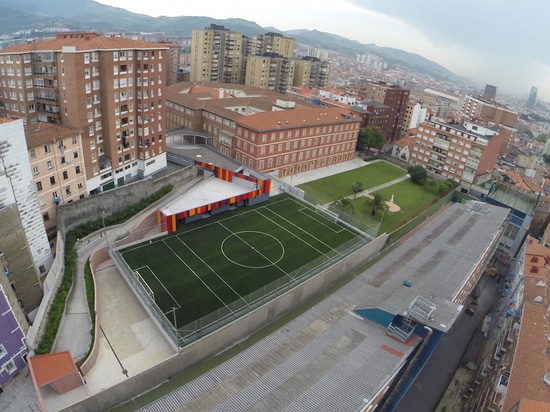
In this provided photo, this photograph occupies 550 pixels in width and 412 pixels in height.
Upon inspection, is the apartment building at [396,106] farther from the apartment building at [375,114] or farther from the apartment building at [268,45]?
the apartment building at [268,45]

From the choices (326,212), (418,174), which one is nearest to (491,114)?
(418,174)

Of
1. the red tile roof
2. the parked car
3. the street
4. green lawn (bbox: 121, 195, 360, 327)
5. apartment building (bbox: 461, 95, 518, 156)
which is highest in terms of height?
apartment building (bbox: 461, 95, 518, 156)

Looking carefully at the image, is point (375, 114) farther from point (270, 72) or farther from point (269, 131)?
point (270, 72)

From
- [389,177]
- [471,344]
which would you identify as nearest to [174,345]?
[471,344]

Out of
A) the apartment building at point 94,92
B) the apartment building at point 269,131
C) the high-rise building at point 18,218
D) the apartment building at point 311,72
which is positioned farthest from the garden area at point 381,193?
the apartment building at point 311,72

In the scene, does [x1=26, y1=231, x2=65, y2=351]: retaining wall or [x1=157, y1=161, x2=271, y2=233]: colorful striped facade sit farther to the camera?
[x1=157, y1=161, x2=271, y2=233]: colorful striped facade

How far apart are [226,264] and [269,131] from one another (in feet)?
86.8

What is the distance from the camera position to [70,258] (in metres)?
34.9

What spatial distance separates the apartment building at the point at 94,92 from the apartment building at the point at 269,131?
16749 millimetres

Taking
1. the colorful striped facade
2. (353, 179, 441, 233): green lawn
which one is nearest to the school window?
the colorful striped facade

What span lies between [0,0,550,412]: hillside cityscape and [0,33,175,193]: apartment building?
21cm

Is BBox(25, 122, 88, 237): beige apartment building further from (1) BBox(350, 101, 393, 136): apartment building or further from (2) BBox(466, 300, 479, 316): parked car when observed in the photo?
(1) BBox(350, 101, 393, 136): apartment building

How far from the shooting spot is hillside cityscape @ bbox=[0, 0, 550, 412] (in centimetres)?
2627

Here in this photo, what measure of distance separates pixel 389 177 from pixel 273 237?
36277mm
